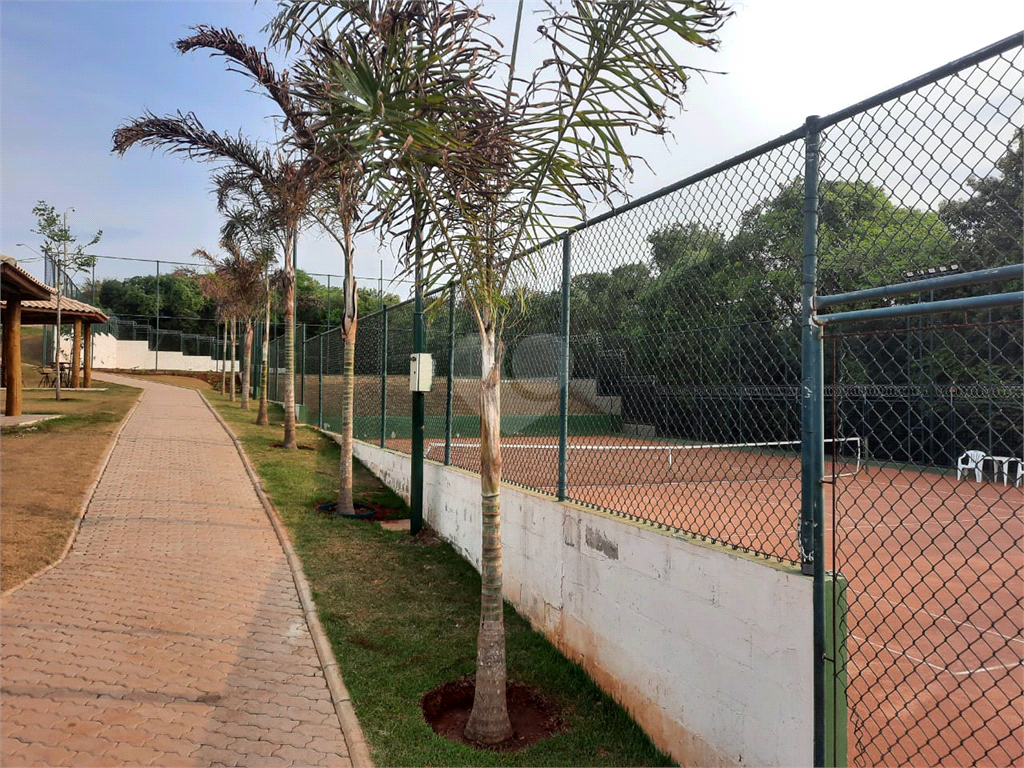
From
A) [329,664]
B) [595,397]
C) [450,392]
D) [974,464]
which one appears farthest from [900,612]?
[450,392]

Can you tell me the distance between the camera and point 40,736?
12.0 ft

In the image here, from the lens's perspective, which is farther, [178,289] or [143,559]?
[178,289]

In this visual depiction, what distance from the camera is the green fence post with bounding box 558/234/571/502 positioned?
192 inches

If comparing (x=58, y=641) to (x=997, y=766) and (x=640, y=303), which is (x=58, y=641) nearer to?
(x=640, y=303)

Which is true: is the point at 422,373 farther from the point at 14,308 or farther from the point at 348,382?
the point at 14,308

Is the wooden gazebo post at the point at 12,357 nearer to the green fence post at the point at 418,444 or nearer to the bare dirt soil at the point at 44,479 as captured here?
the bare dirt soil at the point at 44,479

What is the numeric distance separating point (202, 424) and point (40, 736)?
1605 cm

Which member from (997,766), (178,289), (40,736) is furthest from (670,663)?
(178,289)

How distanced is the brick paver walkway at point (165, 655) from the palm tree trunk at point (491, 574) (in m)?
0.82

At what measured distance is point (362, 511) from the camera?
9258 millimetres

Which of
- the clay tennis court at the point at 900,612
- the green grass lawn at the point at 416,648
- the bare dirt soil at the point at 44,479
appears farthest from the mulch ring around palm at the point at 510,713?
the bare dirt soil at the point at 44,479

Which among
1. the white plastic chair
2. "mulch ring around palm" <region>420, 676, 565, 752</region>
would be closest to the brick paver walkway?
"mulch ring around palm" <region>420, 676, 565, 752</region>

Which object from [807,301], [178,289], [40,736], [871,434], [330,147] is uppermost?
[178,289]

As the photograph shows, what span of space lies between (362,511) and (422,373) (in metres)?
2.43
